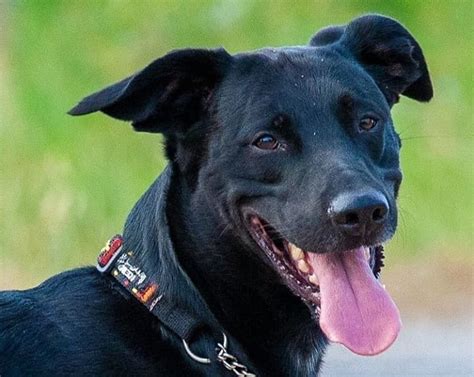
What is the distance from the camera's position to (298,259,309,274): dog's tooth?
165 inches

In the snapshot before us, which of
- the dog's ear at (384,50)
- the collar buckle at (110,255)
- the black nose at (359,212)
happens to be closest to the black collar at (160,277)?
the collar buckle at (110,255)

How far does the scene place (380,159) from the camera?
14.0ft

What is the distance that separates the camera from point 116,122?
1022 centimetres

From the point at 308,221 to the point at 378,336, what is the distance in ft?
1.26

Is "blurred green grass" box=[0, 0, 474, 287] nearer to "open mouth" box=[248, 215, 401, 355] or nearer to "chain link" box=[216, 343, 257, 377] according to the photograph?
"open mouth" box=[248, 215, 401, 355]

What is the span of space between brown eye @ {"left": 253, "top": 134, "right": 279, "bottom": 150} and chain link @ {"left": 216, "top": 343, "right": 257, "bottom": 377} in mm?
589

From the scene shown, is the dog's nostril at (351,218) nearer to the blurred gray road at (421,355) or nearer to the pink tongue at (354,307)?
the pink tongue at (354,307)

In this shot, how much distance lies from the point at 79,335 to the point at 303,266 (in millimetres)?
676

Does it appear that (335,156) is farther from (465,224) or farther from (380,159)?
(465,224)

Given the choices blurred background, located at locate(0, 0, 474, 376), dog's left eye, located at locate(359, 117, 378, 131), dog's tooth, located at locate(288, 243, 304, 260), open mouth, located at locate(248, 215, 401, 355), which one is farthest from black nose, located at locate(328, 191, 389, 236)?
blurred background, located at locate(0, 0, 474, 376)

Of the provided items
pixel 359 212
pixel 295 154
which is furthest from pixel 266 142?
pixel 359 212

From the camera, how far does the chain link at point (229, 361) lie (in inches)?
161

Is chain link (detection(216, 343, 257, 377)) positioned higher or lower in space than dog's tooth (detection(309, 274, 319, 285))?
lower

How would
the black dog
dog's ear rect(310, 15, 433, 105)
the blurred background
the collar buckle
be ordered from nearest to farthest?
the black dog
the collar buckle
dog's ear rect(310, 15, 433, 105)
the blurred background
